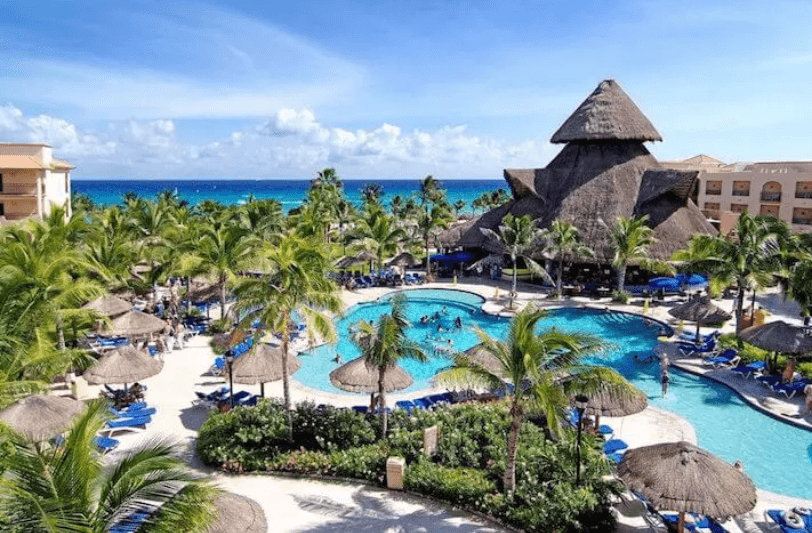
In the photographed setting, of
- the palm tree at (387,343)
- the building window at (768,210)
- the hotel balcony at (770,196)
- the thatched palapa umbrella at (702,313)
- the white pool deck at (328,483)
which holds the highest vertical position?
the hotel balcony at (770,196)

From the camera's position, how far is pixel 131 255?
26.6m

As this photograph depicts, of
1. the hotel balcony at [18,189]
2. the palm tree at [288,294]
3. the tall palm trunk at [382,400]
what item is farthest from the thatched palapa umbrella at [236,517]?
the hotel balcony at [18,189]

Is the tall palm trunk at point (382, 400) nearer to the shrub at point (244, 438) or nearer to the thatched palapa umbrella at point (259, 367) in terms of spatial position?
the shrub at point (244, 438)

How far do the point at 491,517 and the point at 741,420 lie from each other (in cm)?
979

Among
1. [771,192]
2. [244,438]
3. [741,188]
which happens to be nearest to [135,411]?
[244,438]

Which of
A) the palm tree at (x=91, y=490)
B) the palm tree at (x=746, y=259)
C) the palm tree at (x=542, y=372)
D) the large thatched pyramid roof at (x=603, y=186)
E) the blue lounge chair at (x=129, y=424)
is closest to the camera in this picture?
the palm tree at (x=91, y=490)

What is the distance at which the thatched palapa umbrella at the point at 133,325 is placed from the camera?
2041 cm

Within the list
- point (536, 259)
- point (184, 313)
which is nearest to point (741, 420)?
point (536, 259)

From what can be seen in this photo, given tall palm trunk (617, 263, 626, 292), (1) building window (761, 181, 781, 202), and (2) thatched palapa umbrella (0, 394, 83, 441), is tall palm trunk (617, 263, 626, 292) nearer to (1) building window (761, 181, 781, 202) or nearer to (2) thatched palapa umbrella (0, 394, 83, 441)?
(1) building window (761, 181, 781, 202)

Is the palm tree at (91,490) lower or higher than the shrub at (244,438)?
higher

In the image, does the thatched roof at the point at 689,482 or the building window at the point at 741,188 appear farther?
the building window at the point at 741,188

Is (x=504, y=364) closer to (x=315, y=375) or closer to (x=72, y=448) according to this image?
(x=72, y=448)

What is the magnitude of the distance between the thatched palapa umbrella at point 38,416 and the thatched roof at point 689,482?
11.9 meters

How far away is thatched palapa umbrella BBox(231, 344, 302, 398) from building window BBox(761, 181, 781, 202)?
4314 centimetres
